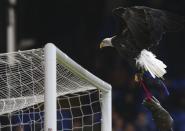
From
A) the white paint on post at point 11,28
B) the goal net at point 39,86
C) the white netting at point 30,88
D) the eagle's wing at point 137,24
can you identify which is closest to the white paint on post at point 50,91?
the goal net at point 39,86

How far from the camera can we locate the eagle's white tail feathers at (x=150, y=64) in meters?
4.34

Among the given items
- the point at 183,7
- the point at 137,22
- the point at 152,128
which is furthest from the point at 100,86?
the point at 183,7

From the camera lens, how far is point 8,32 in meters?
7.09

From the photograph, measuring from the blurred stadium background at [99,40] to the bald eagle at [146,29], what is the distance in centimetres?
238

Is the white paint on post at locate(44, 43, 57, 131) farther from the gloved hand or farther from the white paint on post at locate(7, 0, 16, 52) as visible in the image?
the white paint on post at locate(7, 0, 16, 52)

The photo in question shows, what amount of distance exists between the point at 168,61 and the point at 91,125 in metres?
3.03

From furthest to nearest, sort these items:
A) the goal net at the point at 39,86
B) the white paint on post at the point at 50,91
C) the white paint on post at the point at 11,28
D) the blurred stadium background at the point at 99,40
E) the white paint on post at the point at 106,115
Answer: the blurred stadium background at the point at 99,40
the white paint on post at the point at 11,28
the white paint on post at the point at 106,115
the goal net at the point at 39,86
the white paint on post at the point at 50,91

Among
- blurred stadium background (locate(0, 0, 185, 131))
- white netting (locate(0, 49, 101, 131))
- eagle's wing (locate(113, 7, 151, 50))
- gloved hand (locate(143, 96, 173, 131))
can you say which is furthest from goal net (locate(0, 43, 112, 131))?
blurred stadium background (locate(0, 0, 185, 131))

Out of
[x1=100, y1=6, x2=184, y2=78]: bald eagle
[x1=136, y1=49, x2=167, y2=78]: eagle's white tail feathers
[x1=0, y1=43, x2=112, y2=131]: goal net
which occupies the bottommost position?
[x1=0, y1=43, x2=112, y2=131]: goal net

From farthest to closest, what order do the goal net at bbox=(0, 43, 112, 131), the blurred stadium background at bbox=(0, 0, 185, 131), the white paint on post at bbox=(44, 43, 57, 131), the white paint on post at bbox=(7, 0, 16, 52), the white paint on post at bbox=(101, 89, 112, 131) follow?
the blurred stadium background at bbox=(0, 0, 185, 131) < the white paint on post at bbox=(7, 0, 16, 52) < the white paint on post at bbox=(101, 89, 112, 131) < the goal net at bbox=(0, 43, 112, 131) < the white paint on post at bbox=(44, 43, 57, 131)

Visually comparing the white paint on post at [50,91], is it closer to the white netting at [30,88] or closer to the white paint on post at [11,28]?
the white netting at [30,88]

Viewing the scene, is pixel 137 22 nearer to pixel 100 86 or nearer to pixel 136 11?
pixel 136 11

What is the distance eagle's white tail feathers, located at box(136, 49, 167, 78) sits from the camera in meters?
4.34

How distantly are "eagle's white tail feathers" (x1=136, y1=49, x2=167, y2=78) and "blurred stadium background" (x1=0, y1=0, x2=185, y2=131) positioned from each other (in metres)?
2.37
